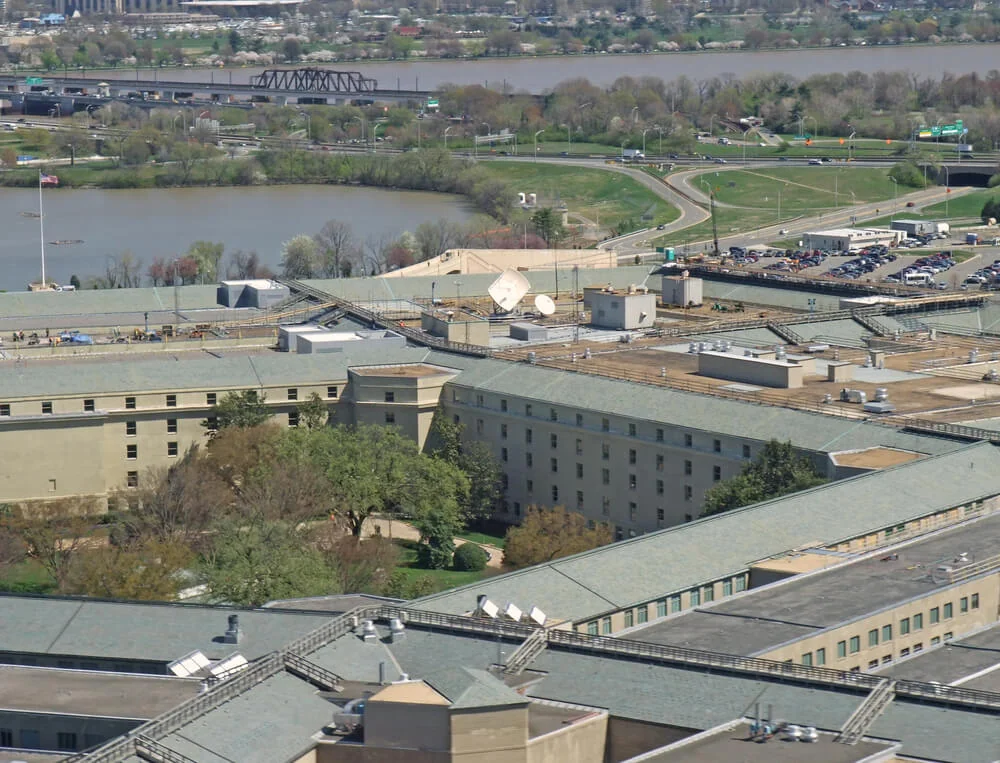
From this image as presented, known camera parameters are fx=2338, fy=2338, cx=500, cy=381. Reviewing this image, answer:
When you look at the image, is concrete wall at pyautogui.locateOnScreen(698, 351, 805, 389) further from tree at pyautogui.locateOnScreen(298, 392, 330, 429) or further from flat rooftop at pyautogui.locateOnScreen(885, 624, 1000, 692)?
flat rooftop at pyautogui.locateOnScreen(885, 624, 1000, 692)

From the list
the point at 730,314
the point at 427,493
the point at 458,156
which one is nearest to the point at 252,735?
the point at 427,493

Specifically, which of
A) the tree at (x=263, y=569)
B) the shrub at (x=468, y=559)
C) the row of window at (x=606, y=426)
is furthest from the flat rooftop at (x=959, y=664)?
the shrub at (x=468, y=559)

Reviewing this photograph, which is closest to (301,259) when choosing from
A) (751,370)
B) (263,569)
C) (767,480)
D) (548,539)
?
(751,370)

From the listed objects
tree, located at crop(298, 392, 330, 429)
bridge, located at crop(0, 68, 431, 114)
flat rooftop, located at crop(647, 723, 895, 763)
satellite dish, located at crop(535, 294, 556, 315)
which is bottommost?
bridge, located at crop(0, 68, 431, 114)

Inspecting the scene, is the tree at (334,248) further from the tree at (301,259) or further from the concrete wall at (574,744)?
the concrete wall at (574,744)

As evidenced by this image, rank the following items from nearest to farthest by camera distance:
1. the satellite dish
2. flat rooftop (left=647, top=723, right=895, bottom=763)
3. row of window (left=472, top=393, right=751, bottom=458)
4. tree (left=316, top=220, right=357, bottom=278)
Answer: flat rooftop (left=647, top=723, right=895, bottom=763)
row of window (left=472, top=393, right=751, bottom=458)
the satellite dish
tree (left=316, top=220, right=357, bottom=278)

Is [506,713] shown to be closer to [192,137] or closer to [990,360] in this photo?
[990,360]

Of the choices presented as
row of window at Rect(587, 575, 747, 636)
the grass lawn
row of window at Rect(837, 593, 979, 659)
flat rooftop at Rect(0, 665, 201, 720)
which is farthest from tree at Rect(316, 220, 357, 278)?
flat rooftop at Rect(0, 665, 201, 720)
